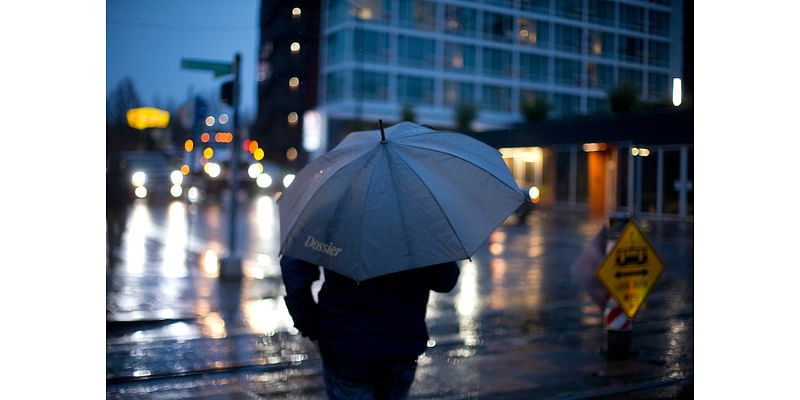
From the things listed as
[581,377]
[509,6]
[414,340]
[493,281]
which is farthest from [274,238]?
[414,340]

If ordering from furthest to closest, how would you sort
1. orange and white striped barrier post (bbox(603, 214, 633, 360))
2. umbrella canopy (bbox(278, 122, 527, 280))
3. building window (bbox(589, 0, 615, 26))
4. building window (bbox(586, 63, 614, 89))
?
building window (bbox(586, 63, 614, 89)), building window (bbox(589, 0, 615, 26)), orange and white striped barrier post (bbox(603, 214, 633, 360)), umbrella canopy (bbox(278, 122, 527, 280))

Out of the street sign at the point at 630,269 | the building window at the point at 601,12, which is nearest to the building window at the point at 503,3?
the building window at the point at 601,12

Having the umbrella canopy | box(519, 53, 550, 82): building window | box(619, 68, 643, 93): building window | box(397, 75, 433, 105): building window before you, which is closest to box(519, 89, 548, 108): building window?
box(519, 53, 550, 82): building window

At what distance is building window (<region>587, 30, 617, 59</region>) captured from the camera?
8.99 meters

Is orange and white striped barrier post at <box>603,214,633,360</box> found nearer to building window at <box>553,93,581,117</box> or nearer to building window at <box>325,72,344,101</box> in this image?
building window at <box>553,93,581,117</box>

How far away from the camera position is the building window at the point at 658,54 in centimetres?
860

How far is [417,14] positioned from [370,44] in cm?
407

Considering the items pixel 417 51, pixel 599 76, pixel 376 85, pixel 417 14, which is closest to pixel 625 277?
pixel 599 76

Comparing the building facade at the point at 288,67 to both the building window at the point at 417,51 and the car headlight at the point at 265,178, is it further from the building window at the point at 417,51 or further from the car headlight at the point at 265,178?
the car headlight at the point at 265,178

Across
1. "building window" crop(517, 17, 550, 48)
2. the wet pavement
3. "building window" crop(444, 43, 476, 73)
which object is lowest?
the wet pavement

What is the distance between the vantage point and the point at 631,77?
9227 mm

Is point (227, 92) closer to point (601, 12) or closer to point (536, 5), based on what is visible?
point (536, 5)

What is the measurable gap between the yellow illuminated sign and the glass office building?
85.4 inches
